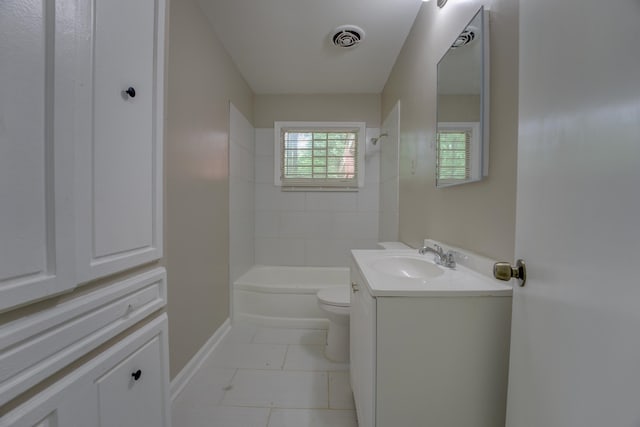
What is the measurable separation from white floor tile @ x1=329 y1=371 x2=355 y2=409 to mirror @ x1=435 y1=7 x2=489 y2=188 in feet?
4.43

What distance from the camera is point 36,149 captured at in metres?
0.45

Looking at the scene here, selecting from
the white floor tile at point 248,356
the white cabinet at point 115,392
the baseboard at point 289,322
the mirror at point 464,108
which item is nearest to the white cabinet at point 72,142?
the white cabinet at point 115,392

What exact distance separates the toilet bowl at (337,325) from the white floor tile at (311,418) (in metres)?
0.44

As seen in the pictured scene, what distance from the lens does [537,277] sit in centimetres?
57

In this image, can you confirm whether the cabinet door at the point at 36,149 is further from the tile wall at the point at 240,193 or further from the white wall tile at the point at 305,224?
the white wall tile at the point at 305,224

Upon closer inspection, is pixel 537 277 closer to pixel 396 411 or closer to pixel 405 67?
pixel 396 411

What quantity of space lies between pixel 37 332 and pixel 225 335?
183 cm

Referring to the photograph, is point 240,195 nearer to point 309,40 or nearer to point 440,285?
point 309,40

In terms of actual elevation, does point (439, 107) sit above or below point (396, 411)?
above

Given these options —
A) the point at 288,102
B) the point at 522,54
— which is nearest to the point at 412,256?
the point at 522,54

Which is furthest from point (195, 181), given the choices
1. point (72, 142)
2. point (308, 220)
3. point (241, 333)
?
point (308, 220)

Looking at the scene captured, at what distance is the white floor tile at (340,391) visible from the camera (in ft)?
4.50

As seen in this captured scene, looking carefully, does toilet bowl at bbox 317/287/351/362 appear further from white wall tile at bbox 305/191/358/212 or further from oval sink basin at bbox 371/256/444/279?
white wall tile at bbox 305/191/358/212

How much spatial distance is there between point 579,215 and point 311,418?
1474 mm
